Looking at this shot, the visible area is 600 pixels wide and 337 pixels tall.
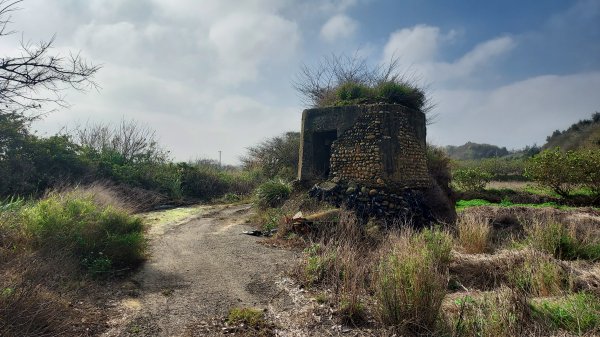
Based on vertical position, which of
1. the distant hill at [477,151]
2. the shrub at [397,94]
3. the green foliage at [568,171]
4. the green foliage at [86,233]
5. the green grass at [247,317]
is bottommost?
the green grass at [247,317]

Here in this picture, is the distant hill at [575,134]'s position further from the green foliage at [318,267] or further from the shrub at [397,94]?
the green foliage at [318,267]

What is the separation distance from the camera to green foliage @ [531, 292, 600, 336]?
11.3 feet

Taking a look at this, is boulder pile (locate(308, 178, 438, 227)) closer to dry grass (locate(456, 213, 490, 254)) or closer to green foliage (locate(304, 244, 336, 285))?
dry grass (locate(456, 213, 490, 254))

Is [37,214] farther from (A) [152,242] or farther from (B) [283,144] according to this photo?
(B) [283,144]

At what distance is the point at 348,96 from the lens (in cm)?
1066

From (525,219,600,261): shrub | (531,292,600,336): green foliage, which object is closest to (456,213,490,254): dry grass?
(525,219,600,261): shrub

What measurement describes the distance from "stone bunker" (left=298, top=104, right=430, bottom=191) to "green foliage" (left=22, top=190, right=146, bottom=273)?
5.57 meters

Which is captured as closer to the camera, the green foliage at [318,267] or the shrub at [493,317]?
the shrub at [493,317]

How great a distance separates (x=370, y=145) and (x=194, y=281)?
19.2 ft

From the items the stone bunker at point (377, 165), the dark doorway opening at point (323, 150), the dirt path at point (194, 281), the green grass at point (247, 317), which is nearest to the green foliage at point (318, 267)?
the dirt path at point (194, 281)

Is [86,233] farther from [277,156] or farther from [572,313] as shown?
[277,156]

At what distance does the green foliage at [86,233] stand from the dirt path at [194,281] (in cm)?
45

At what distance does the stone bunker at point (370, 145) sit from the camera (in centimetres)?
935

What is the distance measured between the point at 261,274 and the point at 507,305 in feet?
12.2
